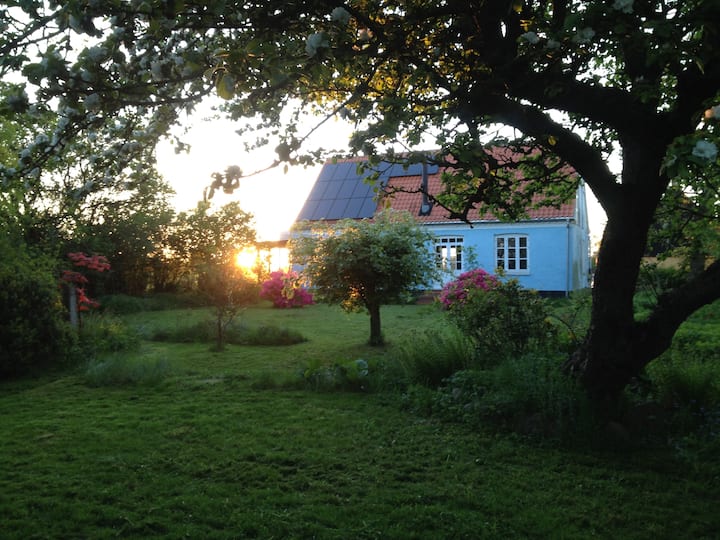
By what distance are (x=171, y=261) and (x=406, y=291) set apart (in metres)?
15.0

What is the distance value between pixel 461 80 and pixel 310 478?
3.22 m

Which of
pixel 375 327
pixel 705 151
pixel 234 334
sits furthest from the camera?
pixel 234 334

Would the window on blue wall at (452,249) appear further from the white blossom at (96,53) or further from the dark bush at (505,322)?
the white blossom at (96,53)

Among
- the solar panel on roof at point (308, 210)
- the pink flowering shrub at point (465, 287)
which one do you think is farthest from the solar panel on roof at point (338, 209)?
the pink flowering shrub at point (465, 287)

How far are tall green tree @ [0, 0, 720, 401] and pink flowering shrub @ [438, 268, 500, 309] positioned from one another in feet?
7.46

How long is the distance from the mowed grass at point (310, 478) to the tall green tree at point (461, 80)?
116 cm

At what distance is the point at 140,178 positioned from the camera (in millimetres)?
4062

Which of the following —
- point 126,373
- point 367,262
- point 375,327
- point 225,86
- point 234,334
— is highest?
A: point 225,86

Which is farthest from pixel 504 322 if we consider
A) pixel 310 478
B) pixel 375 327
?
pixel 375 327

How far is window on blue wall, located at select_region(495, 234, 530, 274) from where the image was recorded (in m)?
20.2

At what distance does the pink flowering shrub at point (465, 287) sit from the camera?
6912 mm

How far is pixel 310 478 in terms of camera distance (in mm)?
3801

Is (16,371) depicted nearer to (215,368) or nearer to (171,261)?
(215,368)

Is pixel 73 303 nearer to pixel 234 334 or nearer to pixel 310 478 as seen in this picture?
pixel 234 334
